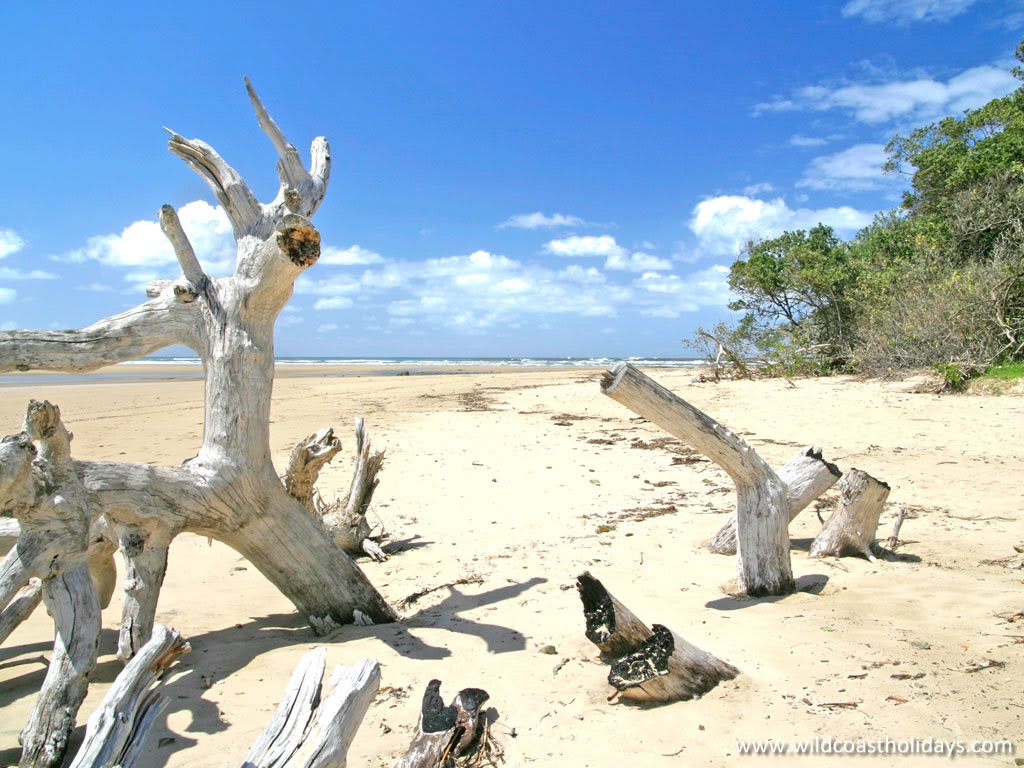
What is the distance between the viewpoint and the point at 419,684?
316 centimetres

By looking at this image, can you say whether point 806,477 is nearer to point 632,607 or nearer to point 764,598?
point 764,598

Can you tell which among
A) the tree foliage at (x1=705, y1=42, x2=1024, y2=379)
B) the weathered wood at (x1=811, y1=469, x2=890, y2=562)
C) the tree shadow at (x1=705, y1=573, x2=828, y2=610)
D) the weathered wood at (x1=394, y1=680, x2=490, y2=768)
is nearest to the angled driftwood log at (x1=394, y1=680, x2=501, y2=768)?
the weathered wood at (x1=394, y1=680, x2=490, y2=768)

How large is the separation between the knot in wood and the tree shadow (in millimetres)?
3185

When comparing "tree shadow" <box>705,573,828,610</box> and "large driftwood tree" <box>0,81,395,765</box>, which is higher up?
"large driftwood tree" <box>0,81,395,765</box>

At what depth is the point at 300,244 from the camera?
129 inches

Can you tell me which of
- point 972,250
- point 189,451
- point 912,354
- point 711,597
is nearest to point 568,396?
point 912,354

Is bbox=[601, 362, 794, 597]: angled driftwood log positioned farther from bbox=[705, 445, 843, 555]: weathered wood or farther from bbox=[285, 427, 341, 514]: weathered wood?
bbox=[285, 427, 341, 514]: weathered wood

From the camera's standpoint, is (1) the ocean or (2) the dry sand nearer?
(2) the dry sand

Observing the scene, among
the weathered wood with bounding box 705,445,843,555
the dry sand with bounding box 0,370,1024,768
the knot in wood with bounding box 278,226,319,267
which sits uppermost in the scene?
the knot in wood with bounding box 278,226,319,267

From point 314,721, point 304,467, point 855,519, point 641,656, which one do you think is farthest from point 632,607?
point 314,721

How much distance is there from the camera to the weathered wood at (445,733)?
7.79 feet

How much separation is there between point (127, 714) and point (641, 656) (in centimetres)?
200

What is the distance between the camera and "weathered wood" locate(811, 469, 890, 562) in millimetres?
4555

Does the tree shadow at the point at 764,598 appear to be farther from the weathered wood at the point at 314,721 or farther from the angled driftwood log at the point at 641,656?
the weathered wood at the point at 314,721
